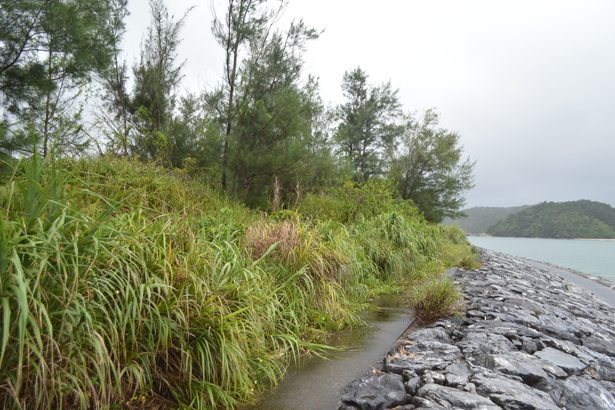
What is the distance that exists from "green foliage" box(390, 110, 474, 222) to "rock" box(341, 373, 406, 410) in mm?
20606

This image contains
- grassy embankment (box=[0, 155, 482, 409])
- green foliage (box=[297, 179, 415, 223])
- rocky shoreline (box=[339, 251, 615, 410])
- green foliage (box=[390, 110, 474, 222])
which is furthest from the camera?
green foliage (box=[390, 110, 474, 222])

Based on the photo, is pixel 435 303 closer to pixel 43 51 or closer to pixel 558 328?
pixel 558 328

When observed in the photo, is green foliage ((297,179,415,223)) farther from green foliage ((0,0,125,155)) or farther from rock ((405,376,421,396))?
rock ((405,376,421,396))

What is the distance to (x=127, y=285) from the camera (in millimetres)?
2072

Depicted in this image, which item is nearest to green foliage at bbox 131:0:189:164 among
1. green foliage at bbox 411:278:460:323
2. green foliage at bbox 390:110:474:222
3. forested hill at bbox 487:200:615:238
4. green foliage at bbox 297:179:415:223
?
green foliage at bbox 297:179:415:223

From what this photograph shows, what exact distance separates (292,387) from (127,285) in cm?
124

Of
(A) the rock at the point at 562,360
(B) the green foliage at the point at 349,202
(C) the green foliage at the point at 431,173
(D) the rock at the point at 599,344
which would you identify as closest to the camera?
(A) the rock at the point at 562,360

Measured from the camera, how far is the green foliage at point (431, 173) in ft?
74.3

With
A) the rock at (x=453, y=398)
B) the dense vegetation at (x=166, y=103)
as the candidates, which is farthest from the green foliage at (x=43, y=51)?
the rock at (x=453, y=398)

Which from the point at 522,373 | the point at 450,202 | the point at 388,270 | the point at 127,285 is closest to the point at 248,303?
the point at 127,285

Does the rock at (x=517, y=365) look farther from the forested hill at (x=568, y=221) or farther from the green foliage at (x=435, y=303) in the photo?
the forested hill at (x=568, y=221)

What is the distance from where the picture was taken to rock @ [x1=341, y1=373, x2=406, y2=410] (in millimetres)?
2338

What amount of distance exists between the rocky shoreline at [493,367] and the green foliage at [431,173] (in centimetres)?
1835

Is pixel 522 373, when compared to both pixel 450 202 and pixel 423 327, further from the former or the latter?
pixel 450 202
